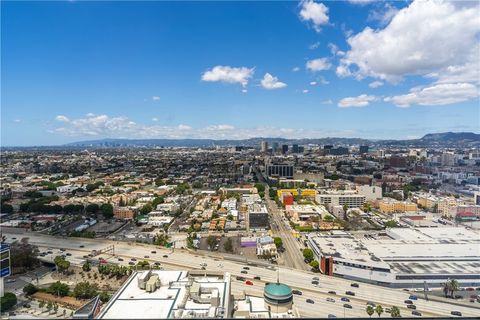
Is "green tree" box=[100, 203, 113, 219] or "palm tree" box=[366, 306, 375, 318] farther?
"green tree" box=[100, 203, 113, 219]

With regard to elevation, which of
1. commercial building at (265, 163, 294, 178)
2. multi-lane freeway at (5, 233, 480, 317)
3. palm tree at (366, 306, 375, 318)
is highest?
commercial building at (265, 163, 294, 178)

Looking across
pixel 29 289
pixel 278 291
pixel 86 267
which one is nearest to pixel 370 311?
pixel 278 291

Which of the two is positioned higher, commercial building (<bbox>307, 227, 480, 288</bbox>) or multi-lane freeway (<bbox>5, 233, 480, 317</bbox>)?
commercial building (<bbox>307, 227, 480, 288</bbox>)

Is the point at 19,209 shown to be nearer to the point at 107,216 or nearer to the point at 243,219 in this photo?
the point at 107,216

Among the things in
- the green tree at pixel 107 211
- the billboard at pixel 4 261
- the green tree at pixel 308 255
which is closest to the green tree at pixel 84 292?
the billboard at pixel 4 261

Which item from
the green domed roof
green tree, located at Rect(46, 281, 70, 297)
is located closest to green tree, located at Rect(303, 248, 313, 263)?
the green domed roof

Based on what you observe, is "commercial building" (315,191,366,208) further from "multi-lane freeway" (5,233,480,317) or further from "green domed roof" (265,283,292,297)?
"green domed roof" (265,283,292,297)

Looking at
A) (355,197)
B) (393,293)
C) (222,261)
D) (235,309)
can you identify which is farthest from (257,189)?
(235,309)

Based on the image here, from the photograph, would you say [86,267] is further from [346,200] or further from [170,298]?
[346,200]
